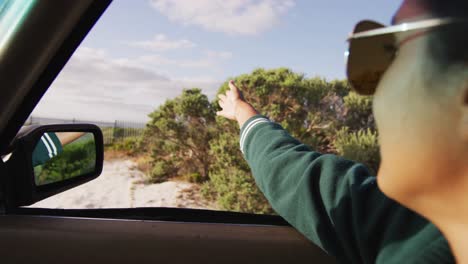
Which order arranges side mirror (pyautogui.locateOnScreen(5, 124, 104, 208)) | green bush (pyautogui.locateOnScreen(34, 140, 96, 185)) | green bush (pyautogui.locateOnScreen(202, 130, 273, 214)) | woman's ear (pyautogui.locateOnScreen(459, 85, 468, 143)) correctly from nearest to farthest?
woman's ear (pyautogui.locateOnScreen(459, 85, 468, 143))
side mirror (pyautogui.locateOnScreen(5, 124, 104, 208))
green bush (pyautogui.locateOnScreen(34, 140, 96, 185))
green bush (pyautogui.locateOnScreen(202, 130, 273, 214))

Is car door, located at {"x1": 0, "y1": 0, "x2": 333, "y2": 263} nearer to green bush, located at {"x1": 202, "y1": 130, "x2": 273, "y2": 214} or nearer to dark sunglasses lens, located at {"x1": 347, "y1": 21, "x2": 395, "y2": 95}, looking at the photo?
dark sunglasses lens, located at {"x1": 347, "y1": 21, "x2": 395, "y2": 95}

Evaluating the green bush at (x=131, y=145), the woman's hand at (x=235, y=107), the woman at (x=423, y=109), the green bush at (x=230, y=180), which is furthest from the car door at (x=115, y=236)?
the green bush at (x=131, y=145)

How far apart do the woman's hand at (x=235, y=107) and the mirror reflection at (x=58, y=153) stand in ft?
2.10

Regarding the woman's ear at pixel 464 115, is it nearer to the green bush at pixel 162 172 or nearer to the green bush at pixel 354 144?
the green bush at pixel 354 144

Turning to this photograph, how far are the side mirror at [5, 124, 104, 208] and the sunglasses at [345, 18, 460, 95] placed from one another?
3.89 ft

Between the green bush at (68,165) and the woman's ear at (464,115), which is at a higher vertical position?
the woman's ear at (464,115)

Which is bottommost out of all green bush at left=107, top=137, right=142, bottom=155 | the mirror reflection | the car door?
the car door

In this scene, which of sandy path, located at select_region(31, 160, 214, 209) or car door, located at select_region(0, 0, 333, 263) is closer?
car door, located at select_region(0, 0, 333, 263)

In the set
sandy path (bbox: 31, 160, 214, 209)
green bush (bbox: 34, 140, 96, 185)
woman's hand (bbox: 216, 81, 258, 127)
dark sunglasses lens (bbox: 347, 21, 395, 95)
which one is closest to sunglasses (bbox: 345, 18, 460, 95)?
dark sunglasses lens (bbox: 347, 21, 395, 95)

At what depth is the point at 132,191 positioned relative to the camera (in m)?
6.04

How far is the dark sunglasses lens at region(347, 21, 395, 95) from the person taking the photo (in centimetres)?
75

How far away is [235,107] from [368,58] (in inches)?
39.3

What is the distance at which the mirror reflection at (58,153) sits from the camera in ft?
5.64

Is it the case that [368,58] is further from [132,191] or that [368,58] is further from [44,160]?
[132,191]
